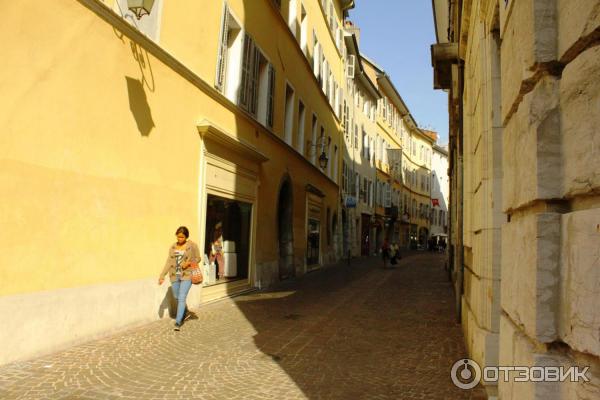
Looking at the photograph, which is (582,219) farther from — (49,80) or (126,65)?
(126,65)

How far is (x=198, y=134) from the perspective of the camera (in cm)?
964

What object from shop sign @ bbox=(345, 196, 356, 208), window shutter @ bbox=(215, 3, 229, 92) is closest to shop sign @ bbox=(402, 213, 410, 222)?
shop sign @ bbox=(345, 196, 356, 208)

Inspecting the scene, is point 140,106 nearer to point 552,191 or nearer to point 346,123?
point 552,191

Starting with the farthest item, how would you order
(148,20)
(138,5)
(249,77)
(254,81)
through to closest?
1. (254,81)
2. (249,77)
3. (148,20)
4. (138,5)

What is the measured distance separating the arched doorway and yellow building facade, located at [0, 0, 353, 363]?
1.44 m

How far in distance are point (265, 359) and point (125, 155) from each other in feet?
12.2

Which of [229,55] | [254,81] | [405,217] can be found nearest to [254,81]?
[254,81]

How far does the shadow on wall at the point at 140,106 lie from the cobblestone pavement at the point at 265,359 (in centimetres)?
318

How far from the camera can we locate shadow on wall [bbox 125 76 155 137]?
24.5 feet

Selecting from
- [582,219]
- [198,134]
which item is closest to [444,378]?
[582,219]

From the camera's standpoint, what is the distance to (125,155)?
7.33 metres

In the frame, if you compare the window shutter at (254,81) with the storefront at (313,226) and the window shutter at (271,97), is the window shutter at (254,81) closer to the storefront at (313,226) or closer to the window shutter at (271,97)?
the window shutter at (271,97)

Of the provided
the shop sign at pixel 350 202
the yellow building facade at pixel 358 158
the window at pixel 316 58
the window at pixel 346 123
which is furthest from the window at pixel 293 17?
the shop sign at pixel 350 202

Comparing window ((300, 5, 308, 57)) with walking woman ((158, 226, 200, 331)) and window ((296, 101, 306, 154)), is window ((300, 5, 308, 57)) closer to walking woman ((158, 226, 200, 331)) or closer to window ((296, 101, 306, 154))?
window ((296, 101, 306, 154))
